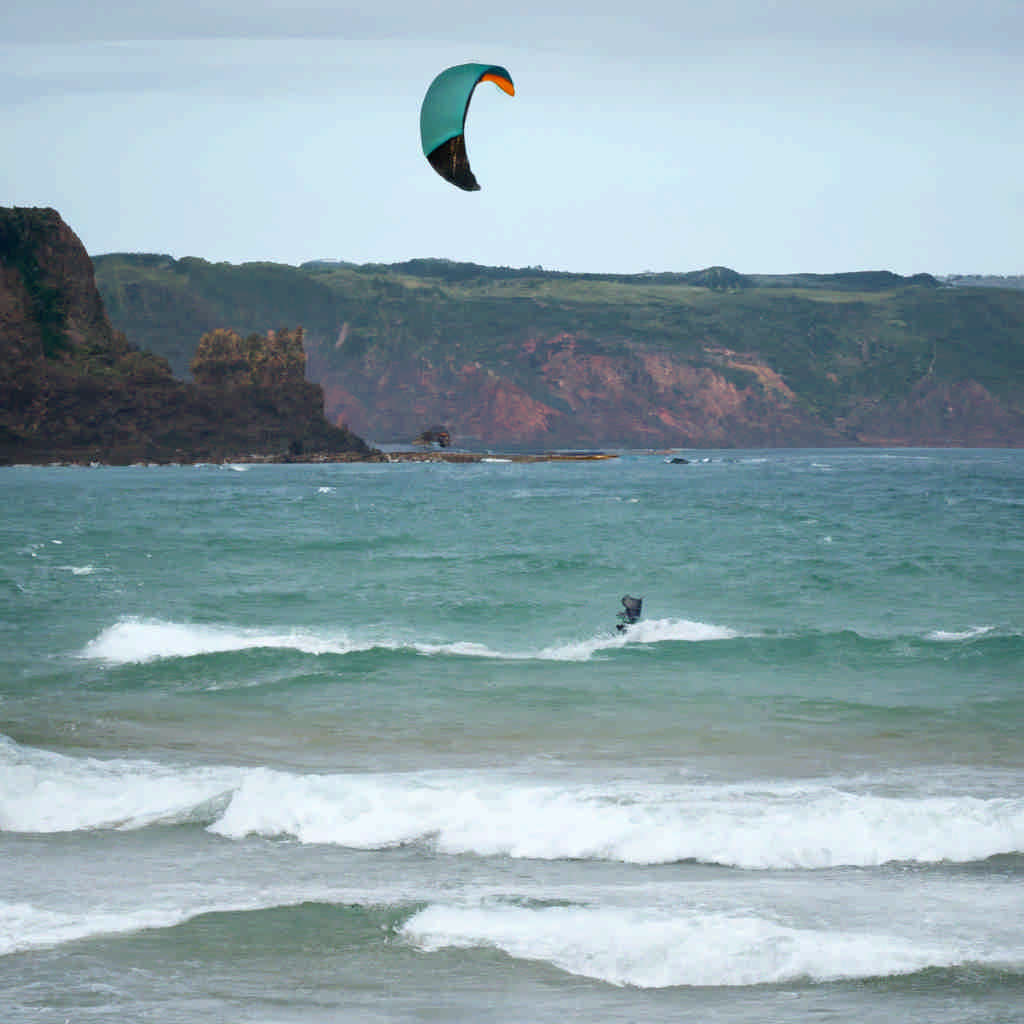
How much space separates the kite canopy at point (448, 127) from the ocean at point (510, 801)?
768 centimetres

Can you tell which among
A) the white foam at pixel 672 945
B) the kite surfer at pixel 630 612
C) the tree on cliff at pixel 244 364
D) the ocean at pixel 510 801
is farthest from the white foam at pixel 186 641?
the tree on cliff at pixel 244 364

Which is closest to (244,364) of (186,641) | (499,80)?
(186,641)

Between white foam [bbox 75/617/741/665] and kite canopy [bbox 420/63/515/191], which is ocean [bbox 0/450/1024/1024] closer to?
white foam [bbox 75/617/741/665]

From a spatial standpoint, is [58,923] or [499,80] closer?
[58,923]

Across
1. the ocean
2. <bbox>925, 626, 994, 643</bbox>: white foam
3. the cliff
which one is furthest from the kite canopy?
the cliff

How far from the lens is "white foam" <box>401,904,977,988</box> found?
878 cm

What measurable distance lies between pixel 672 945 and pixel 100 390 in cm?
16450

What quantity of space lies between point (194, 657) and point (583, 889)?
14.0m

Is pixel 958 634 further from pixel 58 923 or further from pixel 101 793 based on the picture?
pixel 58 923

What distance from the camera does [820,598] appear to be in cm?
3183

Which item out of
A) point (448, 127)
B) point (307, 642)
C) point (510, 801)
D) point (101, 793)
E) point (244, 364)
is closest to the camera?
A: point (510, 801)

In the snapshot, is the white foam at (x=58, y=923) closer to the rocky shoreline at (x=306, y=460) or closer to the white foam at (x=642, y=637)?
the white foam at (x=642, y=637)

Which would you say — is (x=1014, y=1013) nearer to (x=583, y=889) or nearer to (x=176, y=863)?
(x=583, y=889)

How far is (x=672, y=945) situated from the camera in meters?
9.16
